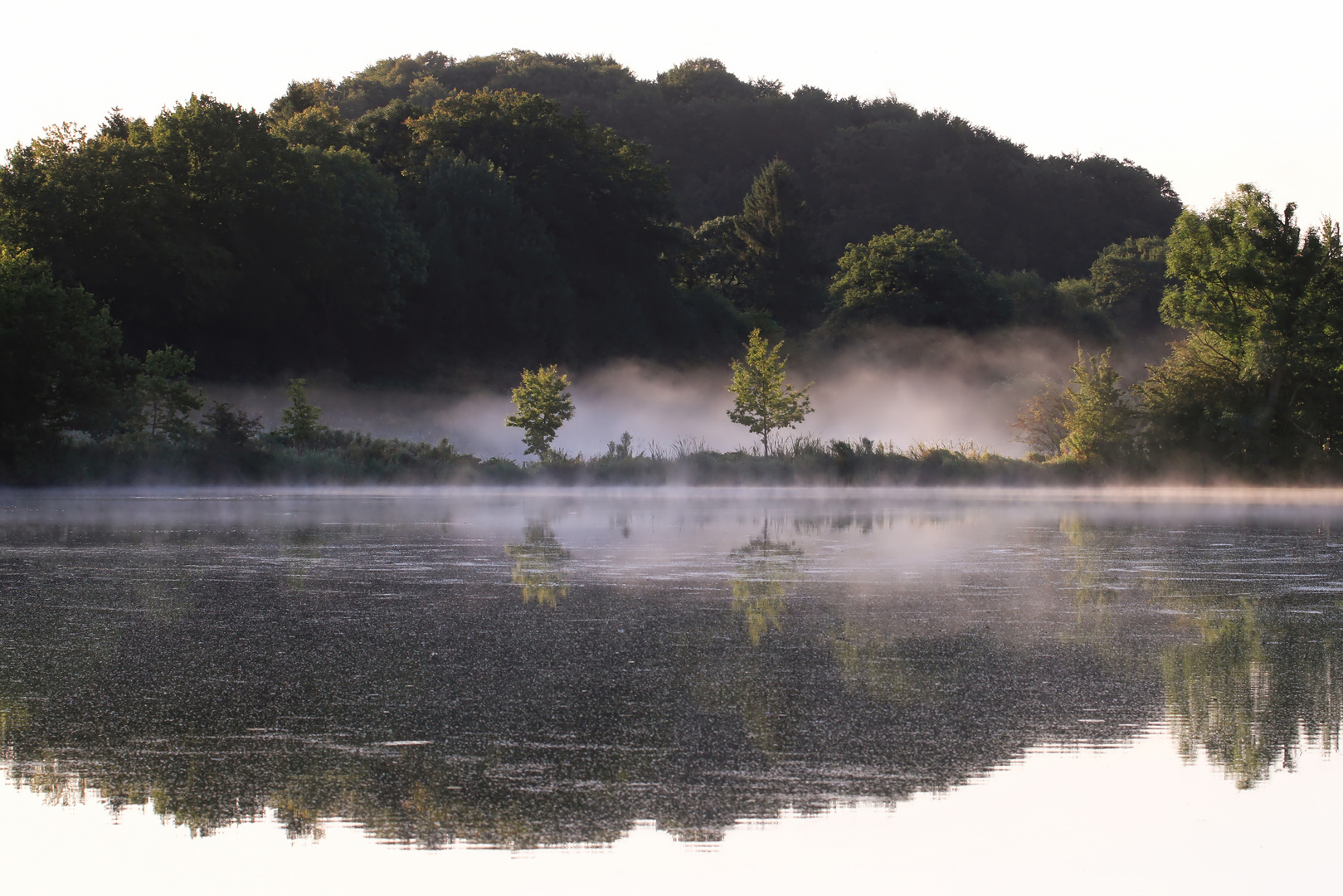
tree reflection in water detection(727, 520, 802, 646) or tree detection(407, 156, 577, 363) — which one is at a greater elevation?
tree detection(407, 156, 577, 363)

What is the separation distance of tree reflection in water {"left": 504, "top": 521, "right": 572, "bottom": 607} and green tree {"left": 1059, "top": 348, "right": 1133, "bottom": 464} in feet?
56.3

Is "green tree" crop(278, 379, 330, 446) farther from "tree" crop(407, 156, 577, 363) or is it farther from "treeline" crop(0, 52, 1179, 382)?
"tree" crop(407, 156, 577, 363)

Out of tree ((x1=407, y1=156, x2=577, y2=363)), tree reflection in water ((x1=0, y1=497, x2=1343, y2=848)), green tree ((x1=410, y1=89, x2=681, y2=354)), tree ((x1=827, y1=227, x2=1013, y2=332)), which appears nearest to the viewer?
tree reflection in water ((x1=0, y1=497, x2=1343, y2=848))

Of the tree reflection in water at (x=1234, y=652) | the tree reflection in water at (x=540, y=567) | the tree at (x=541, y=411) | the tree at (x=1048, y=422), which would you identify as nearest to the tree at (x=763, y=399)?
the tree at (x=541, y=411)

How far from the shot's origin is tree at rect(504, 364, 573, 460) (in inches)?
1162

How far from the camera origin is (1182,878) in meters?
3.49

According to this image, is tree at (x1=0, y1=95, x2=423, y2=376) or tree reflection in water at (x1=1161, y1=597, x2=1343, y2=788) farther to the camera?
tree at (x1=0, y1=95, x2=423, y2=376)

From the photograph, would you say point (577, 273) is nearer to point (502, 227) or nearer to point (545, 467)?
point (502, 227)

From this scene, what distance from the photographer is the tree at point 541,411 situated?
2952 cm

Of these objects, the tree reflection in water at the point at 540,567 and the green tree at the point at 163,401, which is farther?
the green tree at the point at 163,401

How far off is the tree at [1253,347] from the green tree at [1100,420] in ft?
3.25

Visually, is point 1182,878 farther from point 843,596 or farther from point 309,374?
point 309,374

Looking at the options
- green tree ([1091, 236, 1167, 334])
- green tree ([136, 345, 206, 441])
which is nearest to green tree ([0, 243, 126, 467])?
green tree ([136, 345, 206, 441])

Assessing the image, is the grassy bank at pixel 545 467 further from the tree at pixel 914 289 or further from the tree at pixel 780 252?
the tree at pixel 780 252
